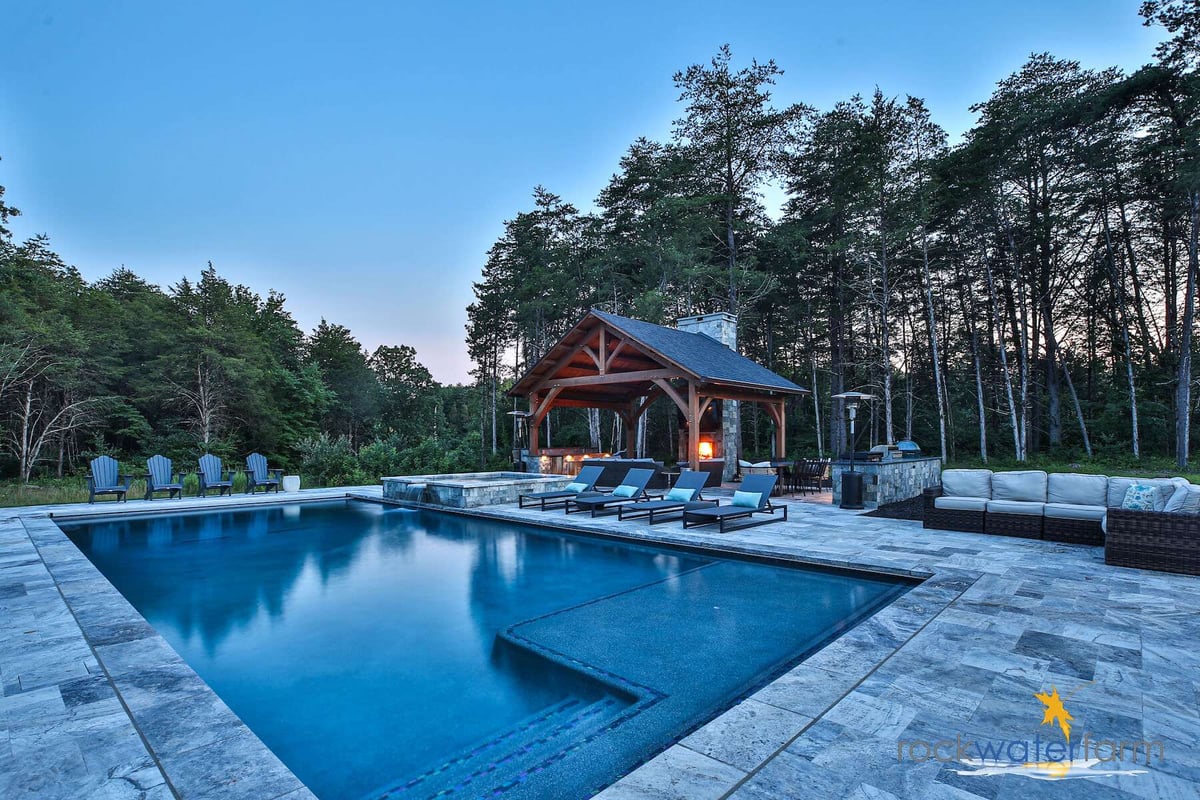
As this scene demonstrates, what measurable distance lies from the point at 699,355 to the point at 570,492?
5.21m

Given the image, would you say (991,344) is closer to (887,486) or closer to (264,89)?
→ (887,486)

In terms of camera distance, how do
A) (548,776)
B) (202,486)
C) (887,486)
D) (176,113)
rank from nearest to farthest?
(548,776) < (887,486) < (202,486) < (176,113)

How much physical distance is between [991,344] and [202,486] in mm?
24676

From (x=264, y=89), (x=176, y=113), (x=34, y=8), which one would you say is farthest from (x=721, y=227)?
(x=34, y=8)

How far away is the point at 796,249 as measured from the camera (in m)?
19.0

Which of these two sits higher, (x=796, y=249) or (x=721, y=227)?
(x=721, y=227)

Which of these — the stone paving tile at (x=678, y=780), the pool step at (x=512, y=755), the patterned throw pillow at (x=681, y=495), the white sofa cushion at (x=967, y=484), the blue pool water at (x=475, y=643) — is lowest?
the blue pool water at (x=475, y=643)

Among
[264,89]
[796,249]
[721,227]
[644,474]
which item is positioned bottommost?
[644,474]

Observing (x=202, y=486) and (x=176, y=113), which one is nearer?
(x=202, y=486)

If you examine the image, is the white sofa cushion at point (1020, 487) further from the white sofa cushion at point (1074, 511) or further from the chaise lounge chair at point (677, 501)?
the chaise lounge chair at point (677, 501)

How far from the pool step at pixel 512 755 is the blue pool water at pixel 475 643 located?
0.01 m

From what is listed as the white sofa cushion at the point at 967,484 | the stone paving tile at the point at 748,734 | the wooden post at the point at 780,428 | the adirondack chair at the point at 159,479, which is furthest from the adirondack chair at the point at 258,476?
the white sofa cushion at the point at 967,484

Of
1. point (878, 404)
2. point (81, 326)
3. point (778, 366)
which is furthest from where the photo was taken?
point (778, 366)

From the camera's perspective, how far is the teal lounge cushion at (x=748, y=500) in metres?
7.91
